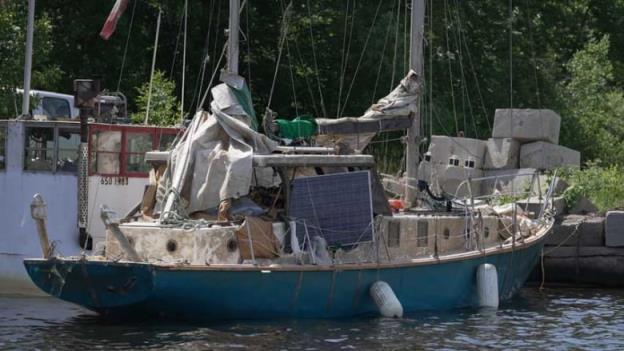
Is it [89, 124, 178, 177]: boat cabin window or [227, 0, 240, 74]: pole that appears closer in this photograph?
[227, 0, 240, 74]: pole

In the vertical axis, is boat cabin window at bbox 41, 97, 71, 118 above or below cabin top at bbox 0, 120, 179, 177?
above

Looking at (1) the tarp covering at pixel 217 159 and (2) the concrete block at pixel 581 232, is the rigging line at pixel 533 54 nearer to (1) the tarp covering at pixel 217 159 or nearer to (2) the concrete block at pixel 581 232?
(2) the concrete block at pixel 581 232

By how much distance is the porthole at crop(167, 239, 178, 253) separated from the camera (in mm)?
20938

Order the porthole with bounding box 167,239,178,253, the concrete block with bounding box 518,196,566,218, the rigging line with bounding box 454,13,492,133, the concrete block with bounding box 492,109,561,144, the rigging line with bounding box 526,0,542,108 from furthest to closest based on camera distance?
the rigging line with bounding box 526,0,542,108
the rigging line with bounding box 454,13,492,133
the concrete block with bounding box 492,109,561,144
the concrete block with bounding box 518,196,566,218
the porthole with bounding box 167,239,178,253

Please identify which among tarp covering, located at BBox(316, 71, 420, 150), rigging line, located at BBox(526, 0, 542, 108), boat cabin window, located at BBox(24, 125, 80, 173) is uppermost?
rigging line, located at BBox(526, 0, 542, 108)

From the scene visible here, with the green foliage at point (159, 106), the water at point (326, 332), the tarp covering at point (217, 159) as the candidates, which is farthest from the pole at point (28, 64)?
the tarp covering at point (217, 159)

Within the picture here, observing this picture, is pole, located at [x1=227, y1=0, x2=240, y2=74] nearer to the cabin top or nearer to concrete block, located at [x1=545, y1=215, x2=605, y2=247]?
the cabin top

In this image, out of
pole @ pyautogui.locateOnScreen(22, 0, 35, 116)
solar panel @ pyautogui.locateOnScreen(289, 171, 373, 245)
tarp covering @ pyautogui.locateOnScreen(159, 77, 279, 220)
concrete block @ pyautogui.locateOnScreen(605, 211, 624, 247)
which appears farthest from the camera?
concrete block @ pyautogui.locateOnScreen(605, 211, 624, 247)

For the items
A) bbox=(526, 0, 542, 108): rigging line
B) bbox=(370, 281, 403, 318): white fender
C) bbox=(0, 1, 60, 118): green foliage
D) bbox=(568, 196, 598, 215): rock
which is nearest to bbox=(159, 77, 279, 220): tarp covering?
bbox=(370, 281, 403, 318): white fender

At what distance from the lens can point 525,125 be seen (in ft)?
110

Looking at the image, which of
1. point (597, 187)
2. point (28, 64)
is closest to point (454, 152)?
point (597, 187)

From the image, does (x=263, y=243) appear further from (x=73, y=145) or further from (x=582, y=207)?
(x=582, y=207)

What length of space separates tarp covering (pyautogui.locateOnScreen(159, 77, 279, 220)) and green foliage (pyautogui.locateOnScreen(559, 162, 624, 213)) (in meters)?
10.6

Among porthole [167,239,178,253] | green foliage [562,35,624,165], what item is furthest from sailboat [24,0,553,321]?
green foliage [562,35,624,165]
